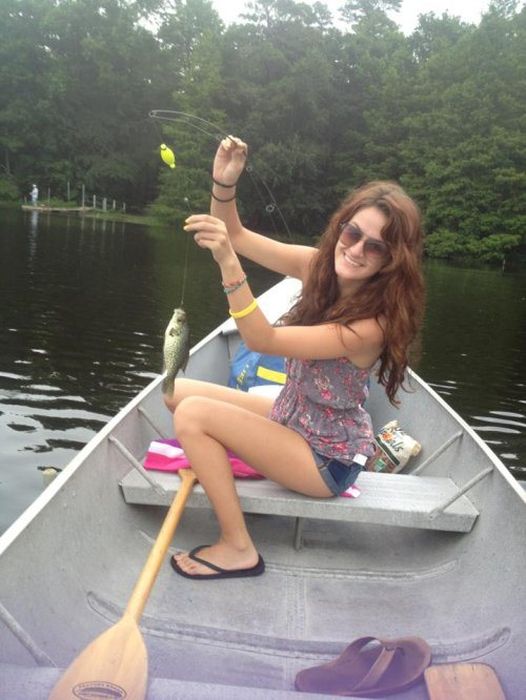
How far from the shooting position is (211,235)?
2.36m

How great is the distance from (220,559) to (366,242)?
59.2 inches

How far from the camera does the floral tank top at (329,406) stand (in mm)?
2805

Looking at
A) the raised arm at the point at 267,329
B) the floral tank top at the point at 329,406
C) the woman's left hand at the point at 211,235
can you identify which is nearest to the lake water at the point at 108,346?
the floral tank top at the point at 329,406

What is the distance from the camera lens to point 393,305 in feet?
8.63

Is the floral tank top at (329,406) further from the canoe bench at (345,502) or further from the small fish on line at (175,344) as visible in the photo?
the small fish on line at (175,344)

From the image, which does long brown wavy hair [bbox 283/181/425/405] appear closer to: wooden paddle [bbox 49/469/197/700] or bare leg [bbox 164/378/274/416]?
bare leg [bbox 164/378/274/416]

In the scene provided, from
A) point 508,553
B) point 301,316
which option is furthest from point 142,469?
point 508,553

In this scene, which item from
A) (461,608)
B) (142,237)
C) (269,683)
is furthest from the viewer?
(142,237)

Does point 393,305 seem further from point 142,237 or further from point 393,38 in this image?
point 393,38

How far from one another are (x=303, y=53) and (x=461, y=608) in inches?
1817

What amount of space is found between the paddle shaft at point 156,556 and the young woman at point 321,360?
129 mm

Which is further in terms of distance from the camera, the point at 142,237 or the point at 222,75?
the point at 222,75

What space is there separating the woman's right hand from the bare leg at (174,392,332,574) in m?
1.01

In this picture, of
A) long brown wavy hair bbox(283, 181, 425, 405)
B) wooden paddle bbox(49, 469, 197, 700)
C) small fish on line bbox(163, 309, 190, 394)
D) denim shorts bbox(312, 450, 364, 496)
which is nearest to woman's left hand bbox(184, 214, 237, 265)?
small fish on line bbox(163, 309, 190, 394)
